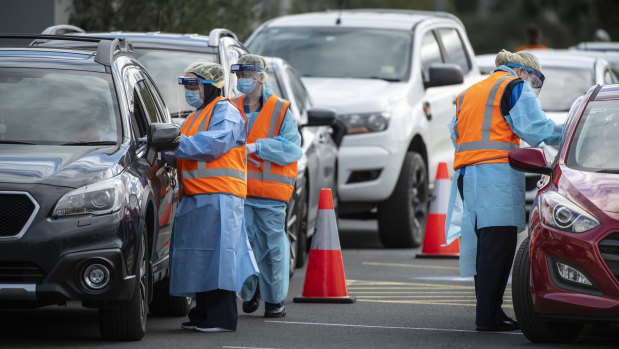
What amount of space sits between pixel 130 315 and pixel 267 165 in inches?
71.0

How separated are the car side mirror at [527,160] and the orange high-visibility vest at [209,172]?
5.49ft

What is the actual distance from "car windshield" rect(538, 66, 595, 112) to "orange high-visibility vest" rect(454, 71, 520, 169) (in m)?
8.04

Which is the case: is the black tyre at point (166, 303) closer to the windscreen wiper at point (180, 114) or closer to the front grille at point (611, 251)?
the windscreen wiper at point (180, 114)

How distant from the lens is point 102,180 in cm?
798

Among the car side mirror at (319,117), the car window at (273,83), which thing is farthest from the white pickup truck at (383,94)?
the car side mirror at (319,117)

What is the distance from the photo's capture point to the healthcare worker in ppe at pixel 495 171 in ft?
29.4

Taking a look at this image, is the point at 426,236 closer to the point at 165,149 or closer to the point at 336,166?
the point at 336,166

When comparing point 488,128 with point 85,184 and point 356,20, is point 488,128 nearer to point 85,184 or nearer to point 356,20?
point 85,184

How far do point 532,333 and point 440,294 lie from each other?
2589mm

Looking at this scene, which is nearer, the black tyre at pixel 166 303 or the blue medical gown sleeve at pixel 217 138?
the blue medical gown sleeve at pixel 217 138

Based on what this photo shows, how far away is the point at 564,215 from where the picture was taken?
8078mm

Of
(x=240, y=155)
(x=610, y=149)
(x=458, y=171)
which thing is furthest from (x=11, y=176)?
(x=610, y=149)

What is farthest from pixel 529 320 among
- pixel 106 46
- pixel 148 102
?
pixel 106 46

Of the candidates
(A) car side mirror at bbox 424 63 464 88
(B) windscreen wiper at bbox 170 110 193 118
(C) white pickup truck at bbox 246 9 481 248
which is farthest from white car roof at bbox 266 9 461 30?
(B) windscreen wiper at bbox 170 110 193 118
